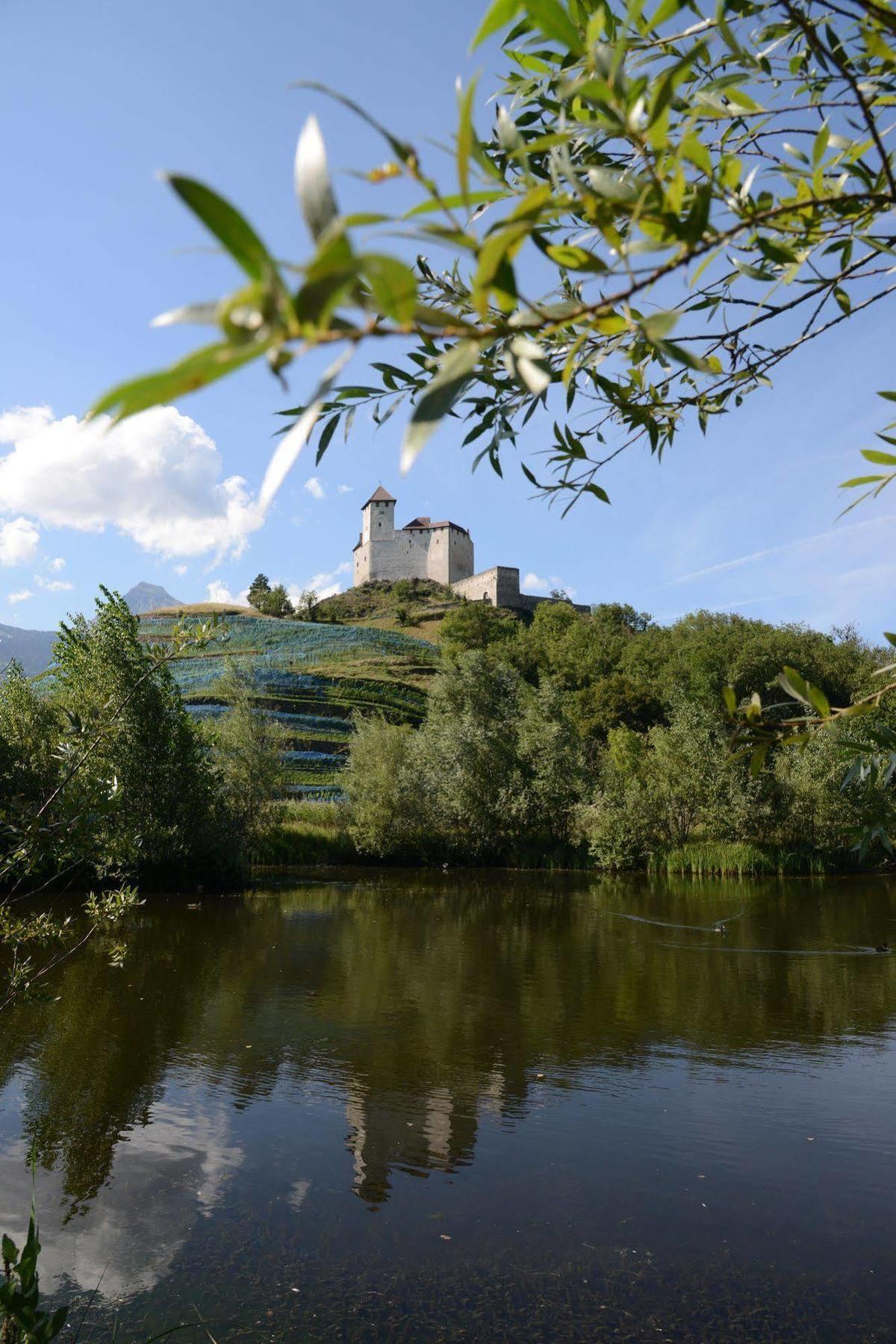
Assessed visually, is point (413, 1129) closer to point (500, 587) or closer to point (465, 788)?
point (465, 788)

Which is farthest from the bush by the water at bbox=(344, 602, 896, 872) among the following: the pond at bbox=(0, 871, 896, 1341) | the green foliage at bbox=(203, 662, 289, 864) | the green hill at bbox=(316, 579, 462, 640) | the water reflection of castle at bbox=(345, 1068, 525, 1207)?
the green hill at bbox=(316, 579, 462, 640)

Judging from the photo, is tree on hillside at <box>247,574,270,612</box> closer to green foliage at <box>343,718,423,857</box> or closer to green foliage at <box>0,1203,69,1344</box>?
green foliage at <box>343,718,423,857</box>

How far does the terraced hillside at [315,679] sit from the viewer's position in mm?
42875

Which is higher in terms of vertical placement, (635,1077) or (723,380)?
(723,380)

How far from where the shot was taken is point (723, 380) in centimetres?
266

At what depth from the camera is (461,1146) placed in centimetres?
630

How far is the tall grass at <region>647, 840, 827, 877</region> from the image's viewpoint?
2617cm

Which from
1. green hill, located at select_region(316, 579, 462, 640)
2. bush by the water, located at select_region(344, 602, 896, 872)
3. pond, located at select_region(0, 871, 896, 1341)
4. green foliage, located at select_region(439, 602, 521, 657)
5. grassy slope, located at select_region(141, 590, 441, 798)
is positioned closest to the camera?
pond, located at select_region(0, 871, 896, 1341)

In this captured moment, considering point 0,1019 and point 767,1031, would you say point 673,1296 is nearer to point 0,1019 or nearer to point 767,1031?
point 767,1031


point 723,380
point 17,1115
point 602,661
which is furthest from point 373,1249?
point 602,661

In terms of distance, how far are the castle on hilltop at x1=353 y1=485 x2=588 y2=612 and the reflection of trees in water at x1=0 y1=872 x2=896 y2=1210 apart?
2721 inches

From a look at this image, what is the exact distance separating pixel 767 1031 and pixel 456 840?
776 inches

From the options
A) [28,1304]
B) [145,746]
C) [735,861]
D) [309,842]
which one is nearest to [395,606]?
[309,842]

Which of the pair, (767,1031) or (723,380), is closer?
(723,380)
